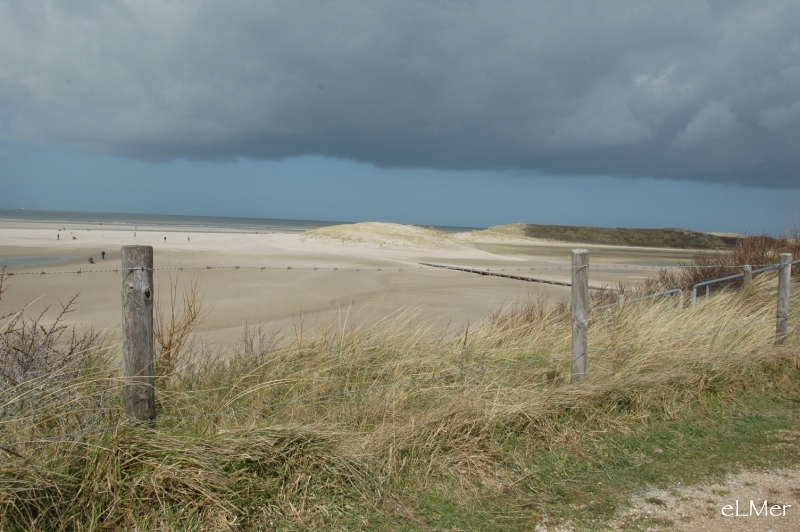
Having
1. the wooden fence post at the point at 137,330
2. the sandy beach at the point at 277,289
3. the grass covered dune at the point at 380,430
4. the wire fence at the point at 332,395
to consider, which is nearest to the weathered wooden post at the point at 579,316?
the grass covered dune at the point at 380,430

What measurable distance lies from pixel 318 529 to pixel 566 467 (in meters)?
1.84

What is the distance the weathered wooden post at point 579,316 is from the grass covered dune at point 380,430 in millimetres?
144

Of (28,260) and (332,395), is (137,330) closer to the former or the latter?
(332,395)

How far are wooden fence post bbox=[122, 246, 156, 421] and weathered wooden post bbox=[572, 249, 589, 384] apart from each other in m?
3.33

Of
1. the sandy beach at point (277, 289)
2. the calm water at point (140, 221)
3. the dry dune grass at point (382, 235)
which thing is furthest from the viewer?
the calm water at point (140, 221)

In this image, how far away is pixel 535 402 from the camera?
4.61m

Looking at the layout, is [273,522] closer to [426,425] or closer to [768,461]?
[426,425]

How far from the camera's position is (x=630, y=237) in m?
73.2

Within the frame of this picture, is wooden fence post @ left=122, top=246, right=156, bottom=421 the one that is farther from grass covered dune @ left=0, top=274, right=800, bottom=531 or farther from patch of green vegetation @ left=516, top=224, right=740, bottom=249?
patch of green vegetation @ left=516, top=224, right=740, bottom=249

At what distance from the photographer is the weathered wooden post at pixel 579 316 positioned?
5.10 metres

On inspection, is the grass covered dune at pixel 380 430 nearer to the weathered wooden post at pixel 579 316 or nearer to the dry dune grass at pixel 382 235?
the weathered wooden post at pixel 579 316

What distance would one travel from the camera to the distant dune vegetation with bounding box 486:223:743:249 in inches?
2758

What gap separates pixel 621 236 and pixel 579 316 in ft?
241

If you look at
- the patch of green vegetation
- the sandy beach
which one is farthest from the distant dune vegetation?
the sandy beach
